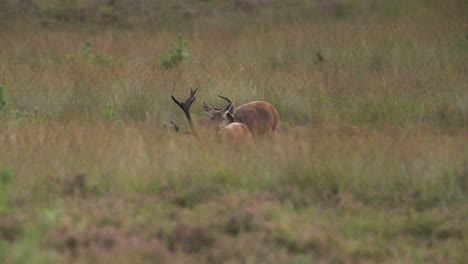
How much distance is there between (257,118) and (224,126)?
673 millimetres

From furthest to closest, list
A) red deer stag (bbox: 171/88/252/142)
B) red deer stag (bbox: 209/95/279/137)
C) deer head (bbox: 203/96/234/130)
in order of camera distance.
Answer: red deer stag (bbox: 209/95/279/137)
deer head (bbox: 203/96/234/130)
red deer stag (bbox: 171/88/252/142)

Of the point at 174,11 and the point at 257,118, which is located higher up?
the point at 174,11

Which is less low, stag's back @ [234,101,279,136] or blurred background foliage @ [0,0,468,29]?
blurred background foliage @ [0,0,468,29]

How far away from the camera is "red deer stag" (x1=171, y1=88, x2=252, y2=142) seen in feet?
27.1

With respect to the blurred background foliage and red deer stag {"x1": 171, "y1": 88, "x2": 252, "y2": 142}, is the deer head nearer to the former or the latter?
red deer stag {"x1": 171, "y1": 88, "x2": 252, "y2": 142}

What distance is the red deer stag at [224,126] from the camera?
8.27 metres

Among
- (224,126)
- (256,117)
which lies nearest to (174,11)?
(256,117)

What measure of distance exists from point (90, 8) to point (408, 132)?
16.0 meters

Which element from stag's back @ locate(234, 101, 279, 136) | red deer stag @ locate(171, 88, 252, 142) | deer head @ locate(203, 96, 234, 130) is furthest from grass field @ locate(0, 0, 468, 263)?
deer head @ locate(203, 96, 234, 130)

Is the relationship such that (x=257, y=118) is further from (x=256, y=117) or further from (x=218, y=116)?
(x=218, y=116)

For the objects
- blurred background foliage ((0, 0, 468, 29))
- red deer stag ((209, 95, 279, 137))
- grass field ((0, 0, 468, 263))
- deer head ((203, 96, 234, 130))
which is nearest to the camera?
grass field ((0, 0, 468, 263))

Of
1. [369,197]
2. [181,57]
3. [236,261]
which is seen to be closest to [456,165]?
[369,197]

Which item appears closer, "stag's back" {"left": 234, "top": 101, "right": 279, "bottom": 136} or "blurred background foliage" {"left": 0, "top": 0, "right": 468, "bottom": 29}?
"stag's back" {"left": 234, "top": 101, "right": 279, "bottom": 136}

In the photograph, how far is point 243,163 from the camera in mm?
7234
